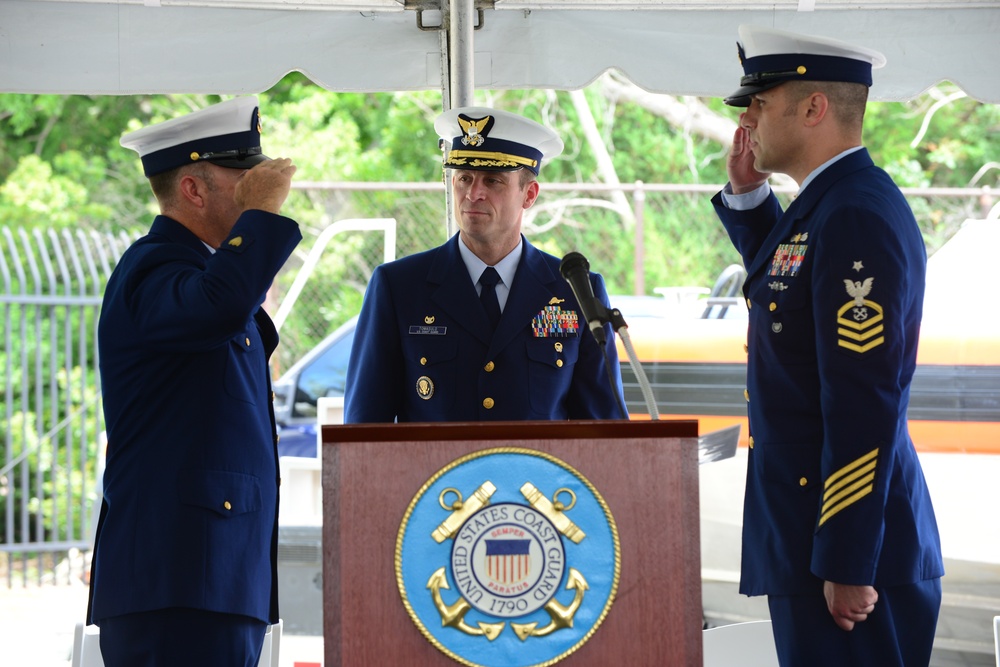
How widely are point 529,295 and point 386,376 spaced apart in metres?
0.42

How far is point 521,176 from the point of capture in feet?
10.1

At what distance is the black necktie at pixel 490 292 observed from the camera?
9.77 ft

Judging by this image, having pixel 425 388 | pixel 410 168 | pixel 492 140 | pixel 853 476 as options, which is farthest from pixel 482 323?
pixel 410 168

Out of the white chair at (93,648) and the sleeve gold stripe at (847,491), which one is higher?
the sleeve gold stripe at (847,491)

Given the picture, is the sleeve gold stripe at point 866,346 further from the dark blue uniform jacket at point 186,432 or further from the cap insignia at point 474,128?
the cap insignia at point 474,128

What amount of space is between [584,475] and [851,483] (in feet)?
2.22

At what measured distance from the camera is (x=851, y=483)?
84.4 inches

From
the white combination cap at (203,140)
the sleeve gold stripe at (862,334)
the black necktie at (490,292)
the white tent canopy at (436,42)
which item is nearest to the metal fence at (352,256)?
the white tent canopy at (436,42)

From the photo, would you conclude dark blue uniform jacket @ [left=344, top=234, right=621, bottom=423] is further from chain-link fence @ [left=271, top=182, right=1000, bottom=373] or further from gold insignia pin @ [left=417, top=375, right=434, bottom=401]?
chain-link fence @ [left=271, top=182, right=1000, bottom=373]

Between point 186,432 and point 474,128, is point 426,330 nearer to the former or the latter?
point 474,128

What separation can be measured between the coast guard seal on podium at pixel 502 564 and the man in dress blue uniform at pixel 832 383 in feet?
2.19

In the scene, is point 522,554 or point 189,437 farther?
point 189,437

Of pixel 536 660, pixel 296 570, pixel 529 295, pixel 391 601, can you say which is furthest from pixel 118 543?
pixel 296 570

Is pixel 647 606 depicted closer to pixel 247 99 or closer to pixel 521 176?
pixel 247 99
